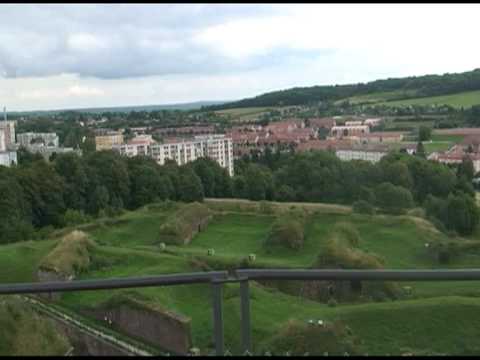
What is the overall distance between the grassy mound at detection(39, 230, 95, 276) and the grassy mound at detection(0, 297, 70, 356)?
1262 cm

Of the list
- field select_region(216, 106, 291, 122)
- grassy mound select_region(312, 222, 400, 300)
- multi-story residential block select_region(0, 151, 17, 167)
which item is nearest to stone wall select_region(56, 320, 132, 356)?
grassy mound select_region(312, 222, 400, 300)

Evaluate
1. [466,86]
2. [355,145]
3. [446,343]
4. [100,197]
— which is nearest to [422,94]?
[466,86]

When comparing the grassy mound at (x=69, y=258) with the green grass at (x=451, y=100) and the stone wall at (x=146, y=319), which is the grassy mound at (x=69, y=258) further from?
the green grass at (x=451, y=100)

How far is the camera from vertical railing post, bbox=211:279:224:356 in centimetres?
321

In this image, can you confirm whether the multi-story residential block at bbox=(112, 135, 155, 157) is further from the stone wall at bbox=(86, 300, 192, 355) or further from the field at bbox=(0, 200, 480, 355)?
the stone wall at bbox=(86, 300, 192, 355)

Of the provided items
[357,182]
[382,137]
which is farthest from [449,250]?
[382,137]

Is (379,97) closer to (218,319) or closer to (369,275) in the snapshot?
(218,319)

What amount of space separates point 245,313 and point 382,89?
82796mm

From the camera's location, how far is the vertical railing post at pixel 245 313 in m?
3.22

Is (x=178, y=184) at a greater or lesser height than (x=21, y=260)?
greater

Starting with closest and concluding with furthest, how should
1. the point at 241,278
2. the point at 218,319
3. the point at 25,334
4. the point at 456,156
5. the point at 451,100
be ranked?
the point at 241,278, the point at 218,319, the point at 25,334, the point at 456,156, the point at 451,100

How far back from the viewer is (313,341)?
4148 millimetres

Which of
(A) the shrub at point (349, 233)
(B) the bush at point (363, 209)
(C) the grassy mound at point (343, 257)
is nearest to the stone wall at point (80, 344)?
(C) the grassy mound at point (343, 257)

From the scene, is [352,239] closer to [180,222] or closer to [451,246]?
[451,246]
